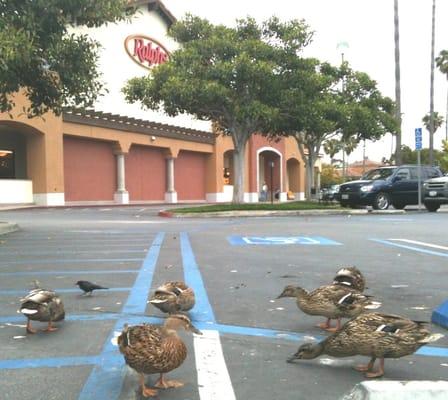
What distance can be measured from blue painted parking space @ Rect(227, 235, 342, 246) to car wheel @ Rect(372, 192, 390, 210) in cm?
1174

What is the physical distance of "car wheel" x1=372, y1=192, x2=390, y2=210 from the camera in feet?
82.3

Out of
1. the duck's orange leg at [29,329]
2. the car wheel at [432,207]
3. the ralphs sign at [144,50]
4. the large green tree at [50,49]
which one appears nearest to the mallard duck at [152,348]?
the duck's orange leg at [29,329]

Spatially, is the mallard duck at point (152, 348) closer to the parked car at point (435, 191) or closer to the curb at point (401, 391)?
the curb at point (401, 391)

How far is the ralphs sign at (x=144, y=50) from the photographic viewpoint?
40875 mm

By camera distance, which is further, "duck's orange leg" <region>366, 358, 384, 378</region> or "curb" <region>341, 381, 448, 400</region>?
"duck's orange leg" <region>366, 358, 384, 378</region>

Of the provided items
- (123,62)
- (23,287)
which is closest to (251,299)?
(23,287)

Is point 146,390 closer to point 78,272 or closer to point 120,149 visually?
point 78,272

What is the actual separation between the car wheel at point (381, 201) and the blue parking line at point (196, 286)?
14549mm

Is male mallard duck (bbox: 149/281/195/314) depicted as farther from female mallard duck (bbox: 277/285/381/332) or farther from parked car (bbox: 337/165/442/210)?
parked car (bbox: 337/165/442/210)

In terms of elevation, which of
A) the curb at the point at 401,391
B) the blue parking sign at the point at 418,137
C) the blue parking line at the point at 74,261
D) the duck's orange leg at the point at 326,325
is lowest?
the duck's orange leg at the point at 326,325

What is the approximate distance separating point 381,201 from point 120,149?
19147mm

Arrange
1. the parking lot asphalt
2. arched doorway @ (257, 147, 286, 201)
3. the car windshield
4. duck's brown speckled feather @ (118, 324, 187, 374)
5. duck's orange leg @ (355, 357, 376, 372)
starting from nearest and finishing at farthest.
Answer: duck's brown speckled feather @ (118, 324, 187, 374), the parking lot asphalt, duck's orange leg @ (355, 357, 376, 372), the car windshield, arched doorway @ (257, 147, 286, 201)

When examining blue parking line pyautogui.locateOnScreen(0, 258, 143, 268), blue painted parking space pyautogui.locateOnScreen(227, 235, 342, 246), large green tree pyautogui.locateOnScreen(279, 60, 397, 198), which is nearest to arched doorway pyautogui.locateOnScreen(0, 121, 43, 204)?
large green tree pyautogui.locateOnScreen(279, 60, 397, 198)

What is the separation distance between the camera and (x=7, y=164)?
3412 cm
